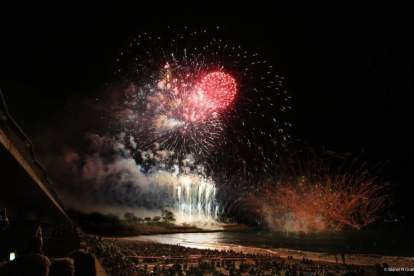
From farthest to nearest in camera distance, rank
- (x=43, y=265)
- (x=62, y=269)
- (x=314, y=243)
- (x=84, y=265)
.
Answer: (x=314, y=243)
(x=84, y=265)
(x=62, y=269)
(x=43, y=265)

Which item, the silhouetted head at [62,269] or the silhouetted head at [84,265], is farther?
the silhouetted head at [84,265]

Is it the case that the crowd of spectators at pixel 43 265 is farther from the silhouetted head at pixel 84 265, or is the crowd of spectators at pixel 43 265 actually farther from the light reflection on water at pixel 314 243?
the light reflection on water at pixel 314 243

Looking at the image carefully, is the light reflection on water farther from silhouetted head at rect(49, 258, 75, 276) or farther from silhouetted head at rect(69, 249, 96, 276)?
silhouetted head at rect(49, 258, 75, 276)

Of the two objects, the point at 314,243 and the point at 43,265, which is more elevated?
the point at 43,265

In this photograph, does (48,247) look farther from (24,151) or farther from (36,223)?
(24,151)

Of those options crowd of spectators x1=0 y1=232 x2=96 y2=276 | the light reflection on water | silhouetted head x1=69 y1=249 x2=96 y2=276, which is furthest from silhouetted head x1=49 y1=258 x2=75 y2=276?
the light reflection on water

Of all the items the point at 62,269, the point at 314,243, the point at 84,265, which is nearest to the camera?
the point at 62,269

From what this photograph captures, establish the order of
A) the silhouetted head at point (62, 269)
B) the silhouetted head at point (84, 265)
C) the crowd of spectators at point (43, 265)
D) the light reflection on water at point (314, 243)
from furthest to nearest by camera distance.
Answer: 1. the light reflection on water at point (314, 243)
2. the silhouetted head at point (84, 265)
3. the silhouetted head at point (62, 269)
4. the crowd of spectators at point (43, 265)

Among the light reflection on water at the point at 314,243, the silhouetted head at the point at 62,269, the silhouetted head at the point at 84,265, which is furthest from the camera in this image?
the light reflection on water at the point at 314,243

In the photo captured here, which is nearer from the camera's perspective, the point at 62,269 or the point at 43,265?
the point at 43,265

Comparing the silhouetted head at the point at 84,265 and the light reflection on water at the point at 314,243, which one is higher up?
the silhouetted head at the point at 84,265

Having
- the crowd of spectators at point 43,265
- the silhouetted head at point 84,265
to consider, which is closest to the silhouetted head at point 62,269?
the crowd of spectators at point 43,265

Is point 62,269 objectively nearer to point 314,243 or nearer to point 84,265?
point 84,265

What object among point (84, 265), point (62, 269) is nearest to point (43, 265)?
point (62, 269)
